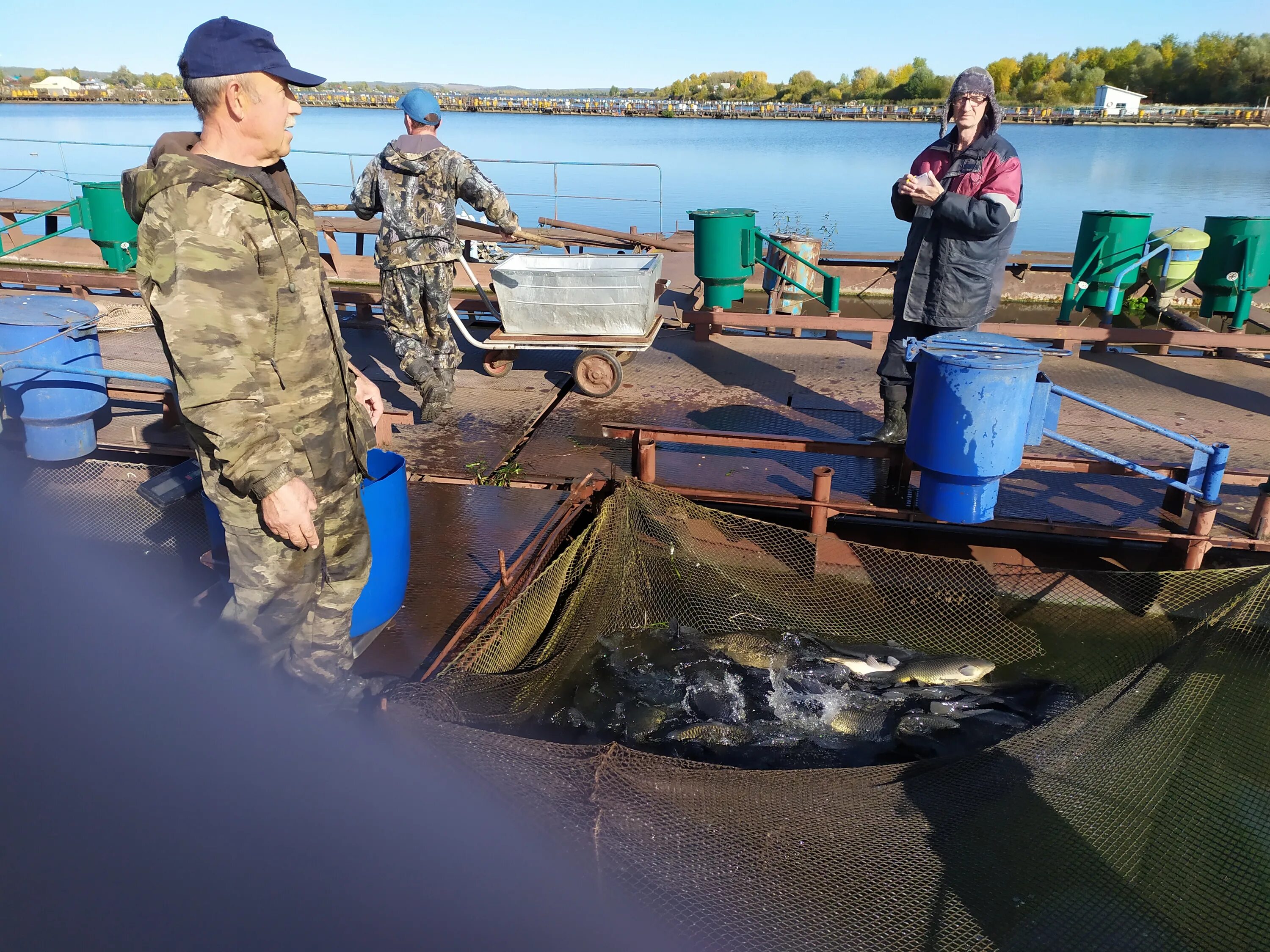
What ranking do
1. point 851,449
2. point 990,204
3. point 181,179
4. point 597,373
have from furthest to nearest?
point 597,373 < point 851,449 < point 990,204 < point 181,179

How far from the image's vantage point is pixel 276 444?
242 cm

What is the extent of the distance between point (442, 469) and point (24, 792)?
288cm

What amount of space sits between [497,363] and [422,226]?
4.91ft

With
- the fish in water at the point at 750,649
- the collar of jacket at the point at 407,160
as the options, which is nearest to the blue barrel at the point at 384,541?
the fish in water at the point at 750,649

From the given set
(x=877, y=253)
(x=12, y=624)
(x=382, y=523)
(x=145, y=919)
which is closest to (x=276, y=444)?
(x=382, y=523)

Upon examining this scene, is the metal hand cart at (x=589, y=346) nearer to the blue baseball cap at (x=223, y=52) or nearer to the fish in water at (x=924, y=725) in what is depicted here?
the fish in water at (x=924, y=725)

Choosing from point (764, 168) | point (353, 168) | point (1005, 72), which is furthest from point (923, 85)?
point (353, 168)

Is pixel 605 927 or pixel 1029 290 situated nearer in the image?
pixel 605 927

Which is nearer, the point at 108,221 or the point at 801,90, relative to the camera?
the point at 108,221

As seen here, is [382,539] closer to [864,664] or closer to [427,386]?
[864,664]

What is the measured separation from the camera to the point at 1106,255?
8.10 metres

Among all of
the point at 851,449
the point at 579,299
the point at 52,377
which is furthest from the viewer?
the point at 579,299

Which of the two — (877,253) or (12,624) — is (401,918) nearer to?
(12,624)

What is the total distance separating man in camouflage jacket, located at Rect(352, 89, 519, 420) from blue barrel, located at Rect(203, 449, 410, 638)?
94.6 inches
